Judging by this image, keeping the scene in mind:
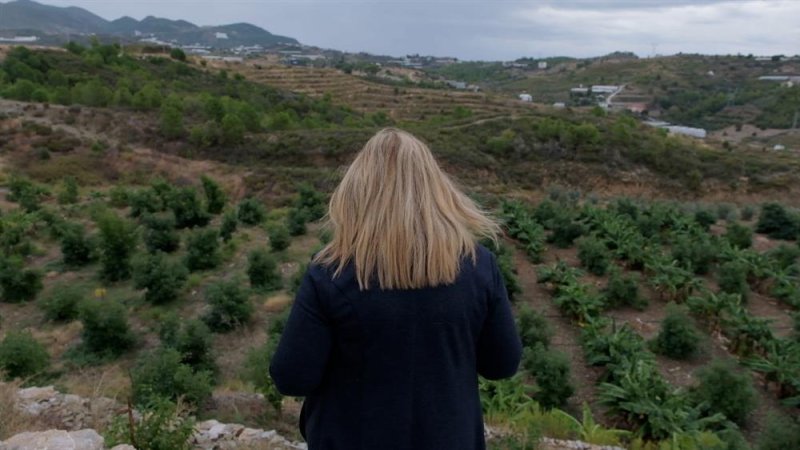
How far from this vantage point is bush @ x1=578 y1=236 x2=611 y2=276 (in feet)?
33.9

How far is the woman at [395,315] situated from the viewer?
1.47 metres

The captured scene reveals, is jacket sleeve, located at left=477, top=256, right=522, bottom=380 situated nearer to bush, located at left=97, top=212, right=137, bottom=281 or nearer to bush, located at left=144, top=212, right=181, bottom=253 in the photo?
bush, located at left=97, top=212, right=137, bottom=281

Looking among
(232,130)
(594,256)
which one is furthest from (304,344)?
(232,130)

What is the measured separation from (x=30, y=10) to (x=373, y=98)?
145m

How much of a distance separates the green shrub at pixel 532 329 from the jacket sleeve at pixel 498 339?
18.3 feet

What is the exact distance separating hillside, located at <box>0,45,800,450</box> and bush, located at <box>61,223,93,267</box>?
3cm

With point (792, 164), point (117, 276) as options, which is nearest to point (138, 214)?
point (117, 276)

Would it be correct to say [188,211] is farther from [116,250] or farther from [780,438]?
[780,438]

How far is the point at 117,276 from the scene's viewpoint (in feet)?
35.3

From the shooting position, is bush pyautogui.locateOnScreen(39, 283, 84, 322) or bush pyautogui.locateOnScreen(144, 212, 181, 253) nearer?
bush pyautogui.locateOnScreen(39, 283, 84, 322)

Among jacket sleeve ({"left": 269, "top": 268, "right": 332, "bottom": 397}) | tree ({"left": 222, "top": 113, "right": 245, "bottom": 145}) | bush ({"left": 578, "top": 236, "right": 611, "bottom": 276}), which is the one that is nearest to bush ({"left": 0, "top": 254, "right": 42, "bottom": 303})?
bush ({"left": 578, "top": 236, "right": 611, "bottom": 276})

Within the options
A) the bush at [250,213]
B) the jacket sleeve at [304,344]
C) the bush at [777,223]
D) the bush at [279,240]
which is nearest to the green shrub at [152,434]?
the jacket sleeve at [304,344]

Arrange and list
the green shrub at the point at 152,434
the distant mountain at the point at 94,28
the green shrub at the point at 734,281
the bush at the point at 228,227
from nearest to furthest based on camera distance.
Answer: the green shrub at the point at 152,434 < the green shrub at the point at 734,281 < the bush at the point at 228,227 < the distant mountain at the point at 94,28

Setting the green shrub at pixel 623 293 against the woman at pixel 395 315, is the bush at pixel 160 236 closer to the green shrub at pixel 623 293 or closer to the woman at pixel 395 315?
the green shrub at pixel 623 293
